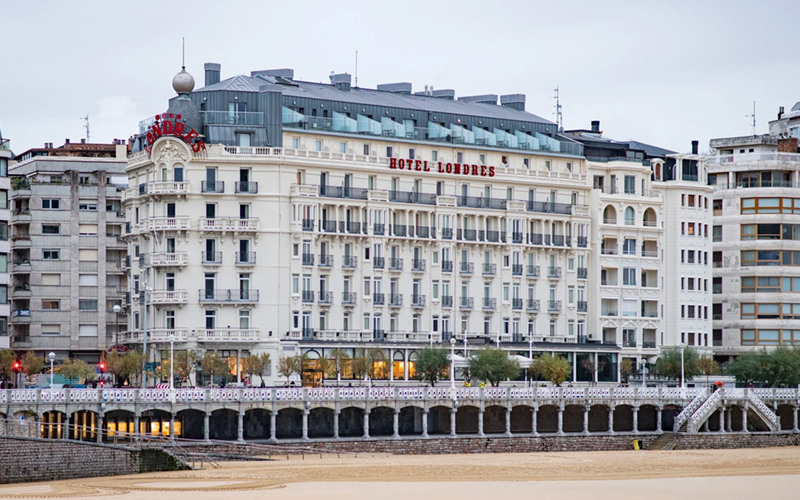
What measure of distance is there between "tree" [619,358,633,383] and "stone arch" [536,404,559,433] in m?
19.4

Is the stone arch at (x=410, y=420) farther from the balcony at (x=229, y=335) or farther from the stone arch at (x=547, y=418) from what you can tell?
the balcony at (x=229, y=335)

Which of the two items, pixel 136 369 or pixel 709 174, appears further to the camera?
pixel 709 174

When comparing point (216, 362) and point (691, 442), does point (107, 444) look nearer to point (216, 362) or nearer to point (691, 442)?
point (216, 362)

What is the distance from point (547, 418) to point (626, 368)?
1994 centimetres

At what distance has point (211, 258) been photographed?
449ft

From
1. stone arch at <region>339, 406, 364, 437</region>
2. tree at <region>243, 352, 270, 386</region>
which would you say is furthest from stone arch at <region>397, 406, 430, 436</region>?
tree at <region>243, 352, 270, 386</region>

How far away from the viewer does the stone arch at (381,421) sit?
12381 cm

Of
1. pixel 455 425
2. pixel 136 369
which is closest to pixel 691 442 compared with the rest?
pixel 455 425

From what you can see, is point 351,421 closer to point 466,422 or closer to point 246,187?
point 466,422

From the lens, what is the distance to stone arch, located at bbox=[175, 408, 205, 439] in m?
116

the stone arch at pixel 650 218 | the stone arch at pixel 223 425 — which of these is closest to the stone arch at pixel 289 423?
the stone arch at pixel 223 425

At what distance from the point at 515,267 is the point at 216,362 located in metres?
31.3

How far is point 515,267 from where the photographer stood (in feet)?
491

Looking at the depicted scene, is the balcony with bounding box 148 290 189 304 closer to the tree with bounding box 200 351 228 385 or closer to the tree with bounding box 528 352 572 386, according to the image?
the tree with bounding box 200 351 228 385
